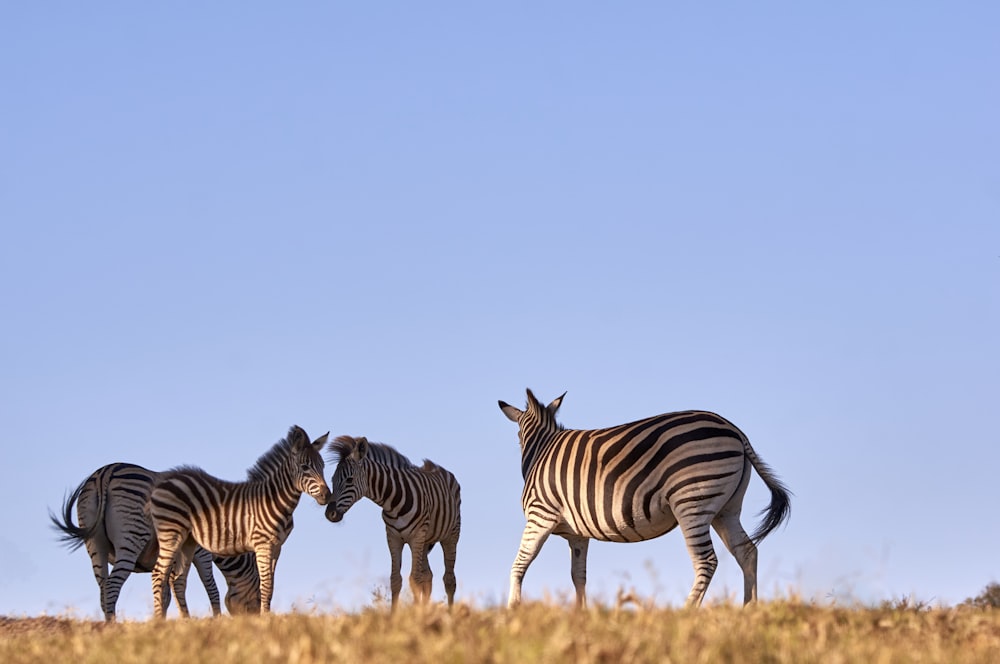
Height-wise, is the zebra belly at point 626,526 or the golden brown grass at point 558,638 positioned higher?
the zebra belly at point 626,526

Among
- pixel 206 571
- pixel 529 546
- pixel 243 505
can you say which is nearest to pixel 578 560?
pixel 529 546

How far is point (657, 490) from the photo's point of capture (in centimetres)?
1385

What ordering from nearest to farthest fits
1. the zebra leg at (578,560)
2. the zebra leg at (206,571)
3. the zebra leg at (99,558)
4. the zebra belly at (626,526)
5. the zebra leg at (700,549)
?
the zebra leg at (700,549) → the zebra belly at (626,526) → the zebra leg at (578,560) → the zebra leg at (206,571) → the zebra leg at (99,558)

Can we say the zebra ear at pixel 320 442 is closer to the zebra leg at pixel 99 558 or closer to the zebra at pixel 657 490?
the zebra at pixel 657 490

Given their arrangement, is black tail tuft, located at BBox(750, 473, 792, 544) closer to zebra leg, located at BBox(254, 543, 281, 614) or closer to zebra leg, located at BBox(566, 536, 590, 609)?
zebra leg, located at BBox(566, 536, 590, 609)

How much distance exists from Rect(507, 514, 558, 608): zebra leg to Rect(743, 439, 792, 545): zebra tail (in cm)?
253

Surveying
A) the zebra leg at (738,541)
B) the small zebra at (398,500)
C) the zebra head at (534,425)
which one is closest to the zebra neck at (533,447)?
the zebra head at (534,425)

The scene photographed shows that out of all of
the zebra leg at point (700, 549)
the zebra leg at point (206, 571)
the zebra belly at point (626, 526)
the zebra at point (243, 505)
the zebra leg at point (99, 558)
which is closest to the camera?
the zebra leg at point (700, 549)

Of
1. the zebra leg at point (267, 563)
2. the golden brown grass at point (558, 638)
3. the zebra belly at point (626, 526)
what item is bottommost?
the golden brown grass at point (558, 638)

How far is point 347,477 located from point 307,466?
1109mm

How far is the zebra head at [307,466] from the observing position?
1777 centimetres

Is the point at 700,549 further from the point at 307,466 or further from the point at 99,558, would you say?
the point at 99,558

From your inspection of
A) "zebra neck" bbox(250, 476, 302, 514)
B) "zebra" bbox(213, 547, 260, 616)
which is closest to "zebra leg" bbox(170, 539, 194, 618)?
"zebra neck" bbox(250, 476, 302, 514)

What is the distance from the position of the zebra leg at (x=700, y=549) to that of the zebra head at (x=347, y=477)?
6751 mm
